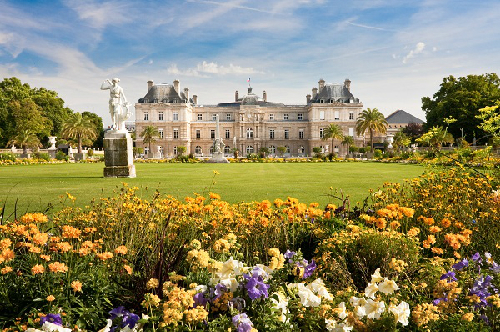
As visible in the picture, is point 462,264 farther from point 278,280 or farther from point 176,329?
point 176,329

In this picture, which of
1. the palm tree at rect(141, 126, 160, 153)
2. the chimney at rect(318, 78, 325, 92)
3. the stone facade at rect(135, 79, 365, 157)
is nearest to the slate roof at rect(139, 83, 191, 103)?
the stone facade at rect(135, 79, 365, 157)

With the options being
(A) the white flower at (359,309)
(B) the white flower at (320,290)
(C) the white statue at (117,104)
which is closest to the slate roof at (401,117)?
(C) the white statue at (117,104)

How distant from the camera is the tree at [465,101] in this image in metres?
45.3

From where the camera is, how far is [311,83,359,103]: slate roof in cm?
7425

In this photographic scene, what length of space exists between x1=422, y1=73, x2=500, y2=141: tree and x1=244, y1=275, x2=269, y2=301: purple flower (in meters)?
47.5

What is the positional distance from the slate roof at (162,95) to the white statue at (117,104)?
58.3 meters

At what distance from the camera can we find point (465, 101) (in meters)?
45.7

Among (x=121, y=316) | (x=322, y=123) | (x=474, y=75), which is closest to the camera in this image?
(x=121, y=316)

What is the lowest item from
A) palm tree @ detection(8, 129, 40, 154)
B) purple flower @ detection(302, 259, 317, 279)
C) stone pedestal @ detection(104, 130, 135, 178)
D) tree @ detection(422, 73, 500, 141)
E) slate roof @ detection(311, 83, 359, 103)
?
purple flower @ detection(302, 259, 317, 279)

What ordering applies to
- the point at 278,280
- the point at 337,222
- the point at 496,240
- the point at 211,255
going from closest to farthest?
the point at 278,280 → the point at 211,255 → the point at 496,240 → the point at 337,222

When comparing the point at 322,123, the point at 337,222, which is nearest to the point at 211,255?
the point at 337,222

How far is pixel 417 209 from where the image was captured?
5.62 meters

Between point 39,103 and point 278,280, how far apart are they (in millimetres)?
67793

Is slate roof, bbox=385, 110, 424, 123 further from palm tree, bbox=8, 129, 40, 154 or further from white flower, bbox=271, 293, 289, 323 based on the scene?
white flower, bbox=271, 293, 289, 323
